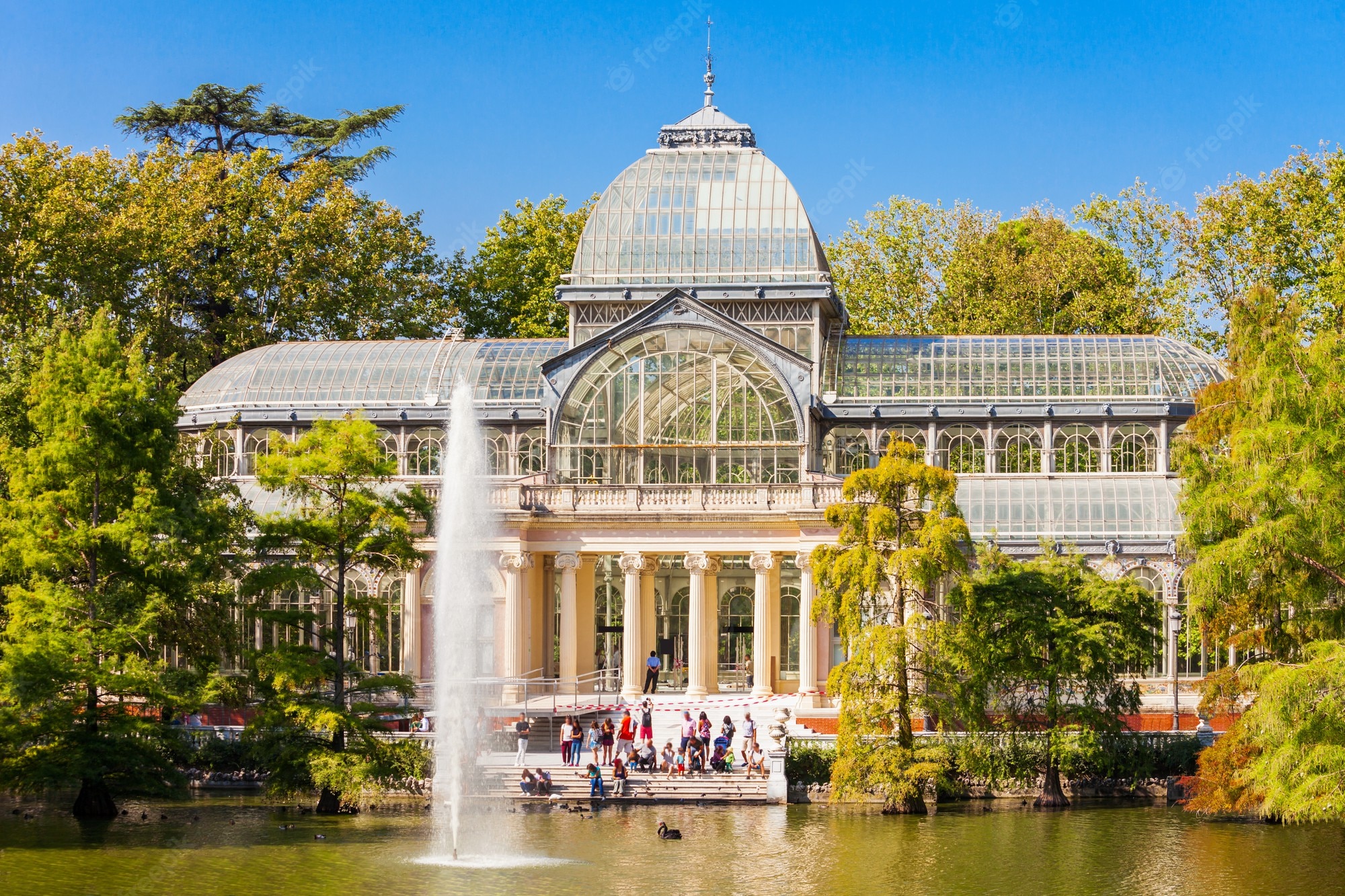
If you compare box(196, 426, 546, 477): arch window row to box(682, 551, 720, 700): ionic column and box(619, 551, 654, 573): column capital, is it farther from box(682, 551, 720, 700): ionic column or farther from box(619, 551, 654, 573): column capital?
box(682, 551, 720, 700): ionic column

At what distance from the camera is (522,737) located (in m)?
54.9

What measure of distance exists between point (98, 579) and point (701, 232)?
2932cm

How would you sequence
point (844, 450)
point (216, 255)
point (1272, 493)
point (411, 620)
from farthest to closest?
1. point (216, 255)
2. point (844, 450)
3. point (411, 620)
4. point (1272, 493)

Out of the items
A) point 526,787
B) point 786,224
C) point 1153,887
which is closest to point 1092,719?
point 1153,887

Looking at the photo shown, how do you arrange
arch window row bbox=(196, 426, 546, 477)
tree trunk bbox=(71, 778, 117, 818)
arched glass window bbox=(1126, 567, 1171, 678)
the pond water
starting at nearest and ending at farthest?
the pond water, tree trunk bbox=(71, 778, 117, 818), arched glass window bbox=(1126, 567, 1171, 678), arch window row bbox=(196, 426, 546, 477)

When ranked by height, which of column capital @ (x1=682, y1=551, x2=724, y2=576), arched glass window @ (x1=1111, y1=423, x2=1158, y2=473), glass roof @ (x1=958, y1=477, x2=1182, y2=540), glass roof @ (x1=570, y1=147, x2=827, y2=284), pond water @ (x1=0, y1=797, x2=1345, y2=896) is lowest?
pond water @ (x1=0, y1=797, x2=1345, y2=896)

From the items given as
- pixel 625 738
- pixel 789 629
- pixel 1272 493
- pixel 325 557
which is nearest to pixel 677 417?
pixel 789 629

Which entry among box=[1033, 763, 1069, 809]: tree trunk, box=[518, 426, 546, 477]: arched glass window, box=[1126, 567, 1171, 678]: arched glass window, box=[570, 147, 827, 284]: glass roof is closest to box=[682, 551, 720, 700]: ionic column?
box=[518, 426, 546, 477]: arched glass window

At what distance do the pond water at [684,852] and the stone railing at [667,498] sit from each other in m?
14.4

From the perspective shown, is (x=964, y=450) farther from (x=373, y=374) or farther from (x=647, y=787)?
(x=373, y=374)

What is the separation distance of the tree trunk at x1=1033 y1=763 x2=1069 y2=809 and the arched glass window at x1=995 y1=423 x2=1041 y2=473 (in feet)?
59.2

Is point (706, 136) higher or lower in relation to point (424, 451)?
higher

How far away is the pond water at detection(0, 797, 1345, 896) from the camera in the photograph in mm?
40938

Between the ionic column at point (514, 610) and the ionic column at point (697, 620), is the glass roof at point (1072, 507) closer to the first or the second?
the ionic column at point (697, 620)
